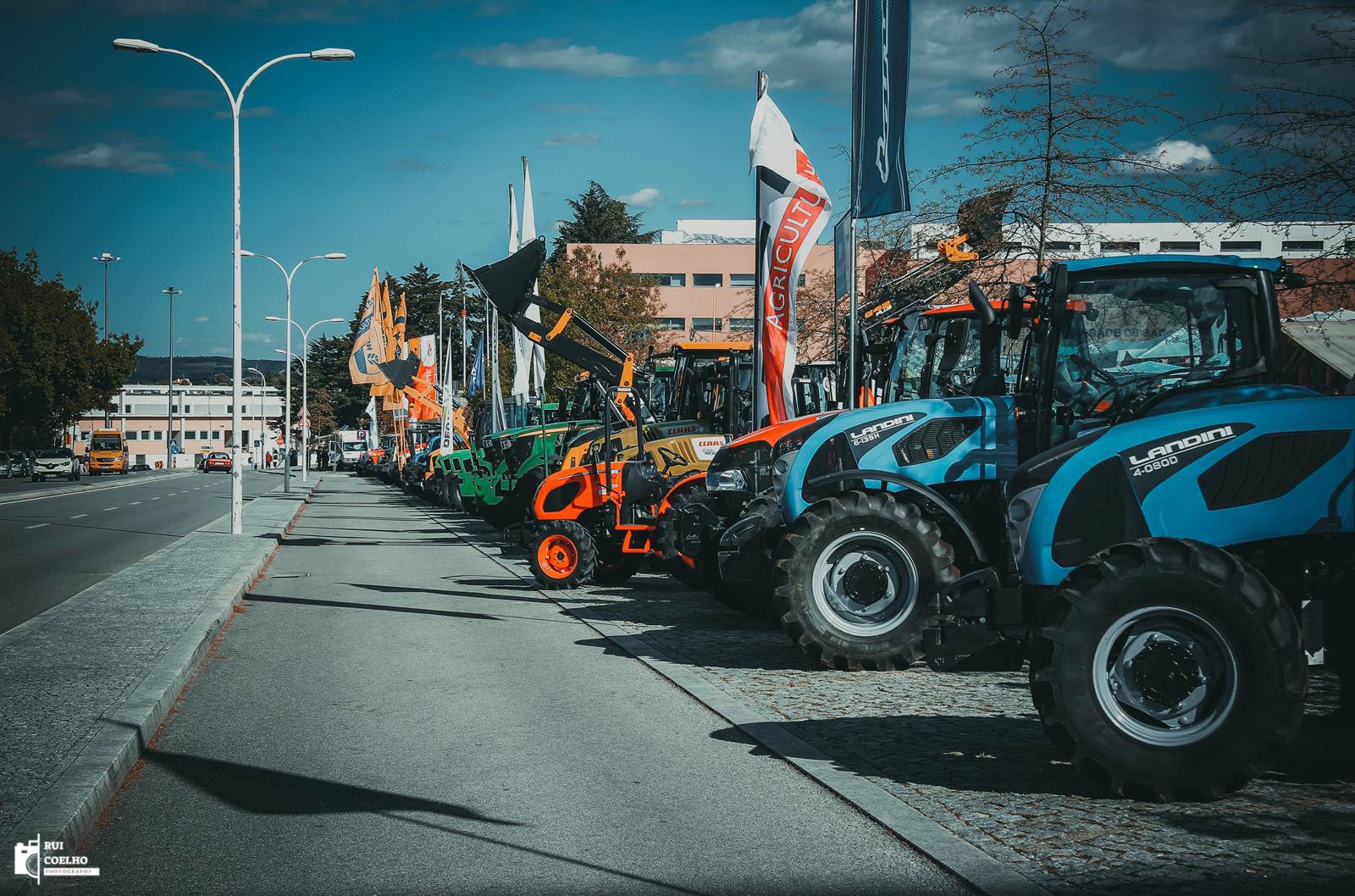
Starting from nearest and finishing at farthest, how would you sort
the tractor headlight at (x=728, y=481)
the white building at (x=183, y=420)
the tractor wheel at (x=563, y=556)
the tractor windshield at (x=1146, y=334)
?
the tractor windshield at (x=1146, y=334) → the tractor headlight at (x=728, y=481) → the tractor wheel at (x=563, y=556) → the white building at (x=183, y=420)

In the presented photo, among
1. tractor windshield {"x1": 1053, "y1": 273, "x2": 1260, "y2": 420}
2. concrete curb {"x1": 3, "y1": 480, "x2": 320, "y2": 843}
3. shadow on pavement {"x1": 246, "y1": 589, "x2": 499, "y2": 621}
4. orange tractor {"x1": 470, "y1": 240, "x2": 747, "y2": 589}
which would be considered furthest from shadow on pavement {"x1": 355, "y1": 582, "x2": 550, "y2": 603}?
tractor windshield {"x1": 1053, "y1": 273, "x2": 1260, "y2": 420}

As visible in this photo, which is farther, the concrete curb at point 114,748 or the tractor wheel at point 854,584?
the tractor wheel at point 854,584

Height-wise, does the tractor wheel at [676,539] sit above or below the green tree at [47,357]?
below

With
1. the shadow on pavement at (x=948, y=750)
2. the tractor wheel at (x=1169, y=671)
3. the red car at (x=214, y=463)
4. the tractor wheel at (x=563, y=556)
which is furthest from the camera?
the red car at (x=214, y=463)

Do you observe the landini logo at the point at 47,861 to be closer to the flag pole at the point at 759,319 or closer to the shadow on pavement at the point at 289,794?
the shadow on pavement at the point at 289,794

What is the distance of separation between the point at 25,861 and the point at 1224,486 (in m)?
5.60

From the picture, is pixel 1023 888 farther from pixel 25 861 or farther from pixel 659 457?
pixel 659 457

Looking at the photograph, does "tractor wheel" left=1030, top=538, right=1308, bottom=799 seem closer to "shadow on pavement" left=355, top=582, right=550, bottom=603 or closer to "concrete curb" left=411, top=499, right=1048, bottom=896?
"concrete curb" left=411, top=499, right=1048, bottom=896

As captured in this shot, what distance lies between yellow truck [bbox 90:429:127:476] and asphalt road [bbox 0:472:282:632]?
3867 centimetres

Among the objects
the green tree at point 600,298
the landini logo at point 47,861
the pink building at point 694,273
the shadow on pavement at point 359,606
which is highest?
the pink building at point 694,273

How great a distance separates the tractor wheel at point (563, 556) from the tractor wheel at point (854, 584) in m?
6.43

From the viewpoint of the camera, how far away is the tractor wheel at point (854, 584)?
930 centimetres

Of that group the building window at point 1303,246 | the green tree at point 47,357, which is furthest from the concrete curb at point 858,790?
the green tree at point 47,357

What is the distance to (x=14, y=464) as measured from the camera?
76.6 metres
